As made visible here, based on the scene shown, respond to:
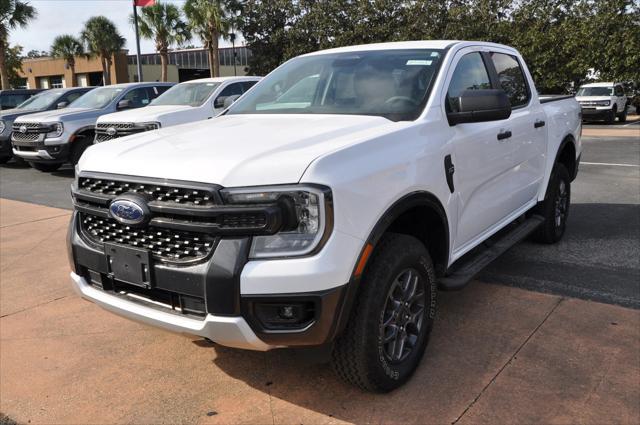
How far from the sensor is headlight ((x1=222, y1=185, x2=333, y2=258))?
242 cm

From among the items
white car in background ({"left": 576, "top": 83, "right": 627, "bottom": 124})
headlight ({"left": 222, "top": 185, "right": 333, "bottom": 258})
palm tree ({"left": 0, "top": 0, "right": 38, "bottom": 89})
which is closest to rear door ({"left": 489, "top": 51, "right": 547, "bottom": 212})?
headlight ({"left": 222, "top": 185, "right": 333, "bottom": 258})

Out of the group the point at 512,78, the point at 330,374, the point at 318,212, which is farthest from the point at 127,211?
the point at 512,78

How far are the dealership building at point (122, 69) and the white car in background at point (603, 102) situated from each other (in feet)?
93.6

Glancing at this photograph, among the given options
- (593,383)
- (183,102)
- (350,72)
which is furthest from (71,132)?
(593,383)

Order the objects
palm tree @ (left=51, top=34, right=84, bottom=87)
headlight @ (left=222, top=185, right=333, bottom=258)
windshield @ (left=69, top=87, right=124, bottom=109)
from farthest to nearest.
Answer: palm tree @ (left=51, top=34, right=84, bottom=87), windshield @ (left=69, top=87, right=124, bottom=109), headlight @ (left=222, top=185, right=333, bottom=258)

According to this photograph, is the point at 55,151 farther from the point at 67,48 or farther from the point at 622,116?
the point at 67,48

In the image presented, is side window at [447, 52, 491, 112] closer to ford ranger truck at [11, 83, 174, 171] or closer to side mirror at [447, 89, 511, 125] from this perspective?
Result: side mirror at [447, 89, 511, 125]

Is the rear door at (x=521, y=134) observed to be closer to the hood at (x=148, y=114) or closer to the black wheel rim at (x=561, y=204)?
the black wheel rim at (x=561, y=204)

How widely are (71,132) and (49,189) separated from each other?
1.64m

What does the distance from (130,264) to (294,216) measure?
0.89 m

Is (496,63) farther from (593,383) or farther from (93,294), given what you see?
(93,294)

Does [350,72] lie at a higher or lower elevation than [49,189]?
higher

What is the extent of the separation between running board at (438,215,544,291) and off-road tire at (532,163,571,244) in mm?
208

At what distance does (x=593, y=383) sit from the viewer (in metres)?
3.07
